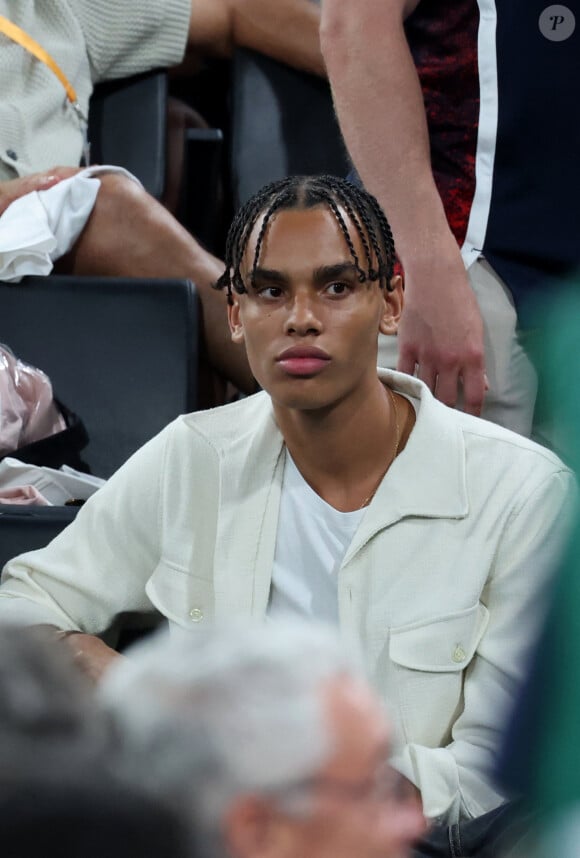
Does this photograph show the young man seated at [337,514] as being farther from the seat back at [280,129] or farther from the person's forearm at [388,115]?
the seat back at [280,129]

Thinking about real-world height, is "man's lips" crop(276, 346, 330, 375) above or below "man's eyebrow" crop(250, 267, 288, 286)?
below

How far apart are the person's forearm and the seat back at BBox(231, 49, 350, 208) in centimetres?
90

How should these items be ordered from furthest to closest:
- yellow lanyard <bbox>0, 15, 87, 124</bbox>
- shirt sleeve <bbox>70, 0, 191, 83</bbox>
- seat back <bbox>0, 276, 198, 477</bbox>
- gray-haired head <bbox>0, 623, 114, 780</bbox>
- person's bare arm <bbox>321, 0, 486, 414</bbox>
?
shirt sleeve <bbox>70, 0, 191, 83</bbox>, yellow lanyard <bbox>0, 15, 87, 124</bbox>, seat back <bbox>0, 276, 198, 477</bbox>, person's bare arm <bbox>321, 0, 486, 414</bbox>, gray-haired head <bbox>0, 623, 114, 780</bbox>

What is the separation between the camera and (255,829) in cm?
40

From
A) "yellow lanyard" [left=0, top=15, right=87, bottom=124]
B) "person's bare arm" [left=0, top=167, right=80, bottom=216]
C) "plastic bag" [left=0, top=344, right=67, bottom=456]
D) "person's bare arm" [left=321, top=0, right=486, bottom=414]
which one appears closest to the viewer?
"person's bare arm" [left=321, top=0, right=486, bottom=414]

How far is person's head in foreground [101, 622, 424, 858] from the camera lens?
39cm

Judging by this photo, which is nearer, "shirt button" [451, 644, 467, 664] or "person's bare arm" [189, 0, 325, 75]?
"shirt button" [451, 644, 467, 664]

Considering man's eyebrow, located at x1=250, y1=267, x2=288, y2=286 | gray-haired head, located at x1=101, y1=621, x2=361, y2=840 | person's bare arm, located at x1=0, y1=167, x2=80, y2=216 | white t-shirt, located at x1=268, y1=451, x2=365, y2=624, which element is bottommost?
white t-shirt, located at x1=268, y1=451, x2=365, y2=624

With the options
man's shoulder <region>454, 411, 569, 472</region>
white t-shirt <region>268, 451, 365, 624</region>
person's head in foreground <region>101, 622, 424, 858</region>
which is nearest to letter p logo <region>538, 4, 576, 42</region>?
man's shoulder <region>454, 411, 569, 472</region>

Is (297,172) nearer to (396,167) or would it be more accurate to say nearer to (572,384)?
(396,167)

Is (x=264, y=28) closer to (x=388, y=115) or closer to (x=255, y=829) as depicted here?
(x=388, y=115)

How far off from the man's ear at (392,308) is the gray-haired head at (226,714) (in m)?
0.95

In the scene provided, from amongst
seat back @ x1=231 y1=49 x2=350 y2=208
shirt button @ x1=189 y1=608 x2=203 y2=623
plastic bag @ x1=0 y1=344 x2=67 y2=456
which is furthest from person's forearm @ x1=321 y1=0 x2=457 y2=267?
seat back @ x1=231 y1=49 x2=350 y2=208

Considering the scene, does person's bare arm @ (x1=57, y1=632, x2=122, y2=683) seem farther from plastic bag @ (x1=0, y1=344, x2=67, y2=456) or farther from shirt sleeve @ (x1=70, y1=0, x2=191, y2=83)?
shirt sleeve @ (x1=70, y1=0, x2=191, y2=83)
